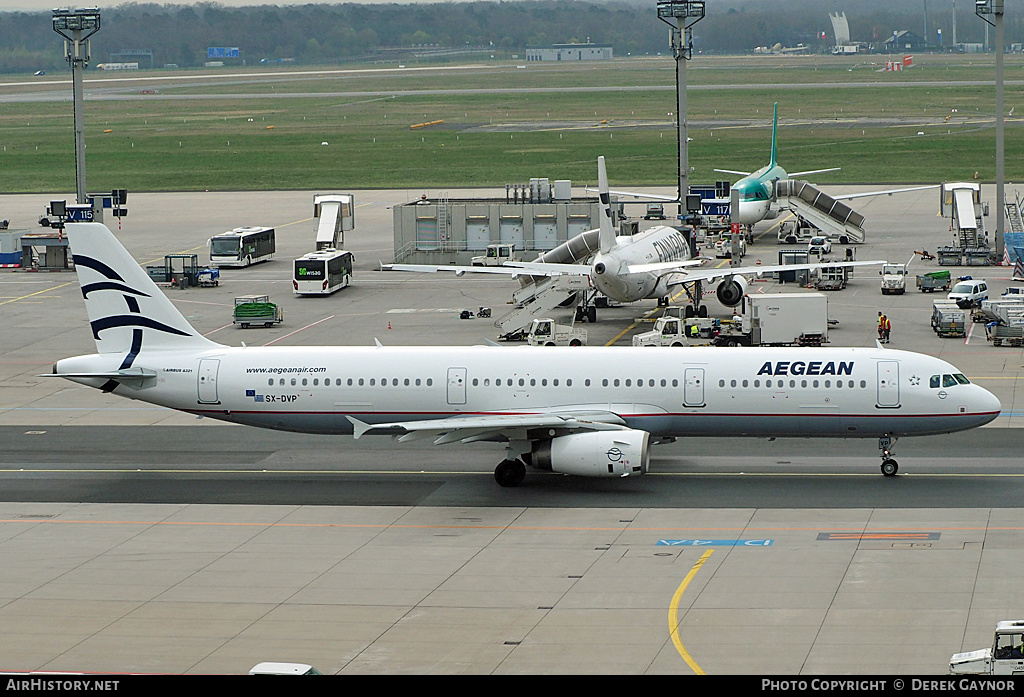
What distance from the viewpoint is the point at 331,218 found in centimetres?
9762

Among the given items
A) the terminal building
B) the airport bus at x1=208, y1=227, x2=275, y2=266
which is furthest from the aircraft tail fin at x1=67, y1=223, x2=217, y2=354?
the airport bus at x1=208, y1=227, x2=275, y2=266

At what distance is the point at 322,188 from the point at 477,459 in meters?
100

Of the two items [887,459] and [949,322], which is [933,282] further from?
[887,459]

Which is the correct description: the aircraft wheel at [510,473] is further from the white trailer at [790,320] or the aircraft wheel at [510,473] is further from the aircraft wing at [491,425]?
the white trailer at [790,320]

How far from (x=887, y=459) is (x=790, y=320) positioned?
2130 cm

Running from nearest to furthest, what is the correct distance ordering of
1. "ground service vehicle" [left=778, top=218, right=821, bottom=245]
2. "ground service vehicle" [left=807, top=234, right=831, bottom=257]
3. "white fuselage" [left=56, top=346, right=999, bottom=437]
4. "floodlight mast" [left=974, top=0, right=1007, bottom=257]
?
1. "white fuselage" [left=56, top=346, right=999, bottom=437]
2. "floodlight mast" [left=974, top=0, right=1007, bottom=257]
3. "ground service vehicle" [left=807, top=234, right=831, bottom=257]
4. "ground service vehicle" [left=778, top=218, right=821, bottom=245]

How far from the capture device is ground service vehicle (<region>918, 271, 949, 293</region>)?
255 ft

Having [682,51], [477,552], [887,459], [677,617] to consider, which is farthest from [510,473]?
[682,51]

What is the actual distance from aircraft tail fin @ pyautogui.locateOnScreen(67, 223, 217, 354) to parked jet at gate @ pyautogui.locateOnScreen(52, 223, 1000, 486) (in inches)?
1.7

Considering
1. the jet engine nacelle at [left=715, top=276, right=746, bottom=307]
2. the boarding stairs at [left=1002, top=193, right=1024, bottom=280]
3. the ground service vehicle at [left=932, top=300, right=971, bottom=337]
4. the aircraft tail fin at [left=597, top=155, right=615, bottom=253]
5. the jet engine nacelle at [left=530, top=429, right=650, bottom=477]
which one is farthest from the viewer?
the boarding stairs at [left=1002, top=193, right=1024, bottom=280]

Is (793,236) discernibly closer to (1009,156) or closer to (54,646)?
(1009,156)

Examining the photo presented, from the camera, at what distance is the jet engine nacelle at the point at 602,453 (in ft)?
127

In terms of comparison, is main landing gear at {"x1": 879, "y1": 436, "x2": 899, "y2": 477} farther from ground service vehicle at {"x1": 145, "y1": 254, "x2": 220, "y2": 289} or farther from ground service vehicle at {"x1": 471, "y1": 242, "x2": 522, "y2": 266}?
ground service vehicle at {"x1": 145, "y1": 254, "x2": 220, "y2": 289}

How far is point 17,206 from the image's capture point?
429 feet
